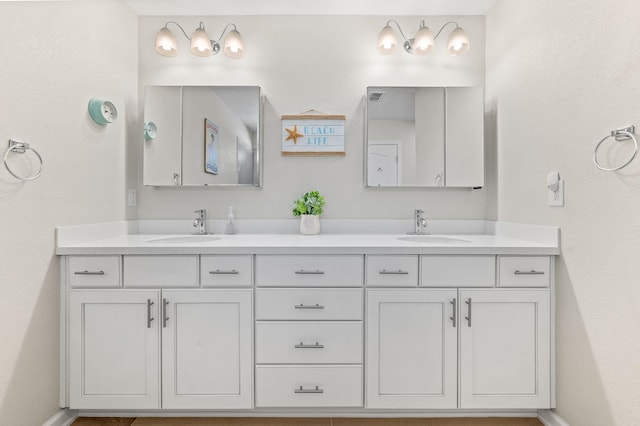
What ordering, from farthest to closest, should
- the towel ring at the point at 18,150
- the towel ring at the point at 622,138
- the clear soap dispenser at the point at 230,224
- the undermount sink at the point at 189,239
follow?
the clear soap dispenser at the point at 230,224, the undermount sink at the point at 189,239, the towel ring at the point at 18,150, the towel ring at the point at 622,138

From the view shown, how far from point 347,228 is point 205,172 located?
94 centimetres

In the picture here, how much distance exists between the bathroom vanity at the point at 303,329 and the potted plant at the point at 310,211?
1.57ft

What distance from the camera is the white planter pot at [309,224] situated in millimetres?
1981

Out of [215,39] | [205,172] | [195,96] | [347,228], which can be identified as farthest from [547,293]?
[215,39]

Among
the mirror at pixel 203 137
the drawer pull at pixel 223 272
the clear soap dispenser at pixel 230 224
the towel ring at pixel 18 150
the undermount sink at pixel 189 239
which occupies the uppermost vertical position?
the mirror at pixel 203 137

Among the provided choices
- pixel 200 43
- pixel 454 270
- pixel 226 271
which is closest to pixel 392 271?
pixel 454 270

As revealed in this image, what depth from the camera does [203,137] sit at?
6.73 feet

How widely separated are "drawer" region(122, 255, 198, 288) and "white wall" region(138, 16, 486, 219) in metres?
0.62

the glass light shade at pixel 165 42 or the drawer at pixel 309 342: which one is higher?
the glass light shade at pixel 165 42

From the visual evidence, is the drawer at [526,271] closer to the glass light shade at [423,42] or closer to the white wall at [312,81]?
the white wall at [312,81]

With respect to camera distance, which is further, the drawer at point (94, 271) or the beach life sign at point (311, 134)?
the beach life sign at point (311, 134)

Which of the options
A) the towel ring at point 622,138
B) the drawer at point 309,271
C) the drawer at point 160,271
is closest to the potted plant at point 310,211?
the drawer at point 309,271

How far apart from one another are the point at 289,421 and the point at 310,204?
1.12 m

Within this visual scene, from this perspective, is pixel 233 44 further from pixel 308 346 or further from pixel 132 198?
pixel 308 346
